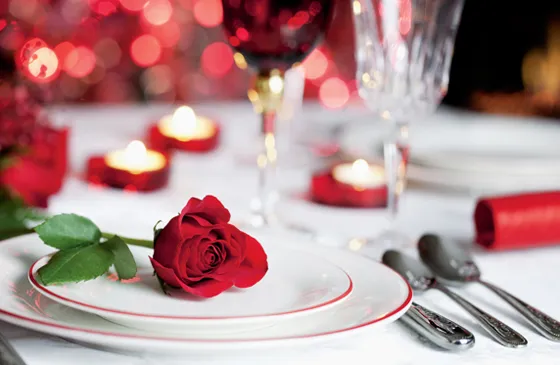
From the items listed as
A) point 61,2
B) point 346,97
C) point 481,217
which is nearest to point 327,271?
point 481,217

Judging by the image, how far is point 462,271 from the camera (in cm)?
66

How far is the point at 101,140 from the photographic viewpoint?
4.20 feet

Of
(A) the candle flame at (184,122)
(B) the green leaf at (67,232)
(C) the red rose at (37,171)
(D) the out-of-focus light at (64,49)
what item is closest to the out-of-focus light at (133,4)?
(D) the out-of-focus light at (64,49)

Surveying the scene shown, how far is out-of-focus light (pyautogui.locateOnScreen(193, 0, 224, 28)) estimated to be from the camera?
298 centimetres

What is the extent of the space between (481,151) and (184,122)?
18.2 inches

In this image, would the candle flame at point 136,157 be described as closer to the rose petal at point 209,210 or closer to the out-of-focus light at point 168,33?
the rose petal at point 209,210

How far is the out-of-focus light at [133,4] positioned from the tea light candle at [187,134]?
1.55 m

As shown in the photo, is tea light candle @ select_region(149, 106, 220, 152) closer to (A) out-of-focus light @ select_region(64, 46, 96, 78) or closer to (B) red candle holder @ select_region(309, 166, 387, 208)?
(B) red candle holder @ select_region(309, 166, 387, 208)

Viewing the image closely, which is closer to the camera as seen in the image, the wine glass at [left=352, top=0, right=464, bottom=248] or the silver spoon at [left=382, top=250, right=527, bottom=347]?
the silver spoon at [left=382, top=250, right=527, bottom=347]

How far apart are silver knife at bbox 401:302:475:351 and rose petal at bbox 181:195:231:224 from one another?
14 centimetres

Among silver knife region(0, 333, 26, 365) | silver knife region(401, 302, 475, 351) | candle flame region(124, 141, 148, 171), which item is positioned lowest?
silver knife region(401, 302, 475, 351)

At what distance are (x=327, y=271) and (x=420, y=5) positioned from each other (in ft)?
1.10

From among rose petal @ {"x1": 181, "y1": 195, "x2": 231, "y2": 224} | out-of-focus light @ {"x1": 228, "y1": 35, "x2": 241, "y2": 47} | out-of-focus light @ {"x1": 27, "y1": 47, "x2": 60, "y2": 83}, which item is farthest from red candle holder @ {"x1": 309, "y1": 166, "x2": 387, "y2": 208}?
rose petal @ {"x1": 181, "y1": 195, "x2": 231, "y2": 224}

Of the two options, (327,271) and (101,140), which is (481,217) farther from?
(101,140)
